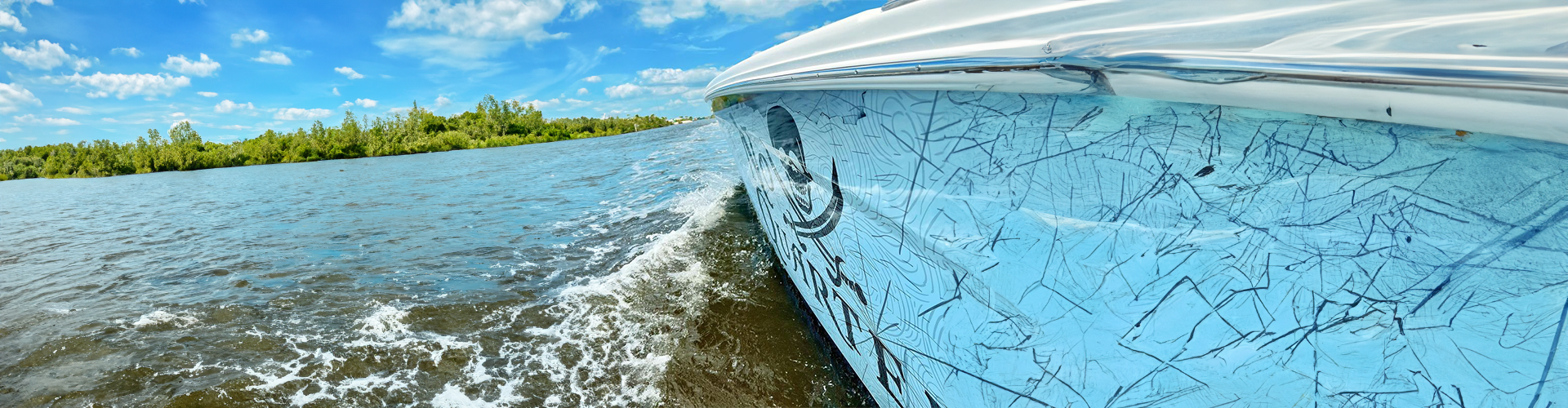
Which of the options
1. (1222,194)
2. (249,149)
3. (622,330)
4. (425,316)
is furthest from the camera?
(249,149)

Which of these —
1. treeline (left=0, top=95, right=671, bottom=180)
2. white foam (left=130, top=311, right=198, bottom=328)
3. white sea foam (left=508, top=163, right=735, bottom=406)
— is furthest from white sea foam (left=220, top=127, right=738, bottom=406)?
treeline (left=0, top=95, right=671, bottom=180)

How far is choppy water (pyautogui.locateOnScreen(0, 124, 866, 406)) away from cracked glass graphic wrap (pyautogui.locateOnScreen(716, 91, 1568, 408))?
1015 millimetres

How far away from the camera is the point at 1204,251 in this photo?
1.05 metres

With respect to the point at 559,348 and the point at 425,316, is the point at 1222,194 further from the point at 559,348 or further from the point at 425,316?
the point at 425,316

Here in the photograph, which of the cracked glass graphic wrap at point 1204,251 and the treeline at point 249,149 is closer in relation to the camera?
the cracked glass graphic wrap at point 1204,251

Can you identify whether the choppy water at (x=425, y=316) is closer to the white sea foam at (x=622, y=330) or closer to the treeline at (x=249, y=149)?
the white sea foam at (x=622, y=330)

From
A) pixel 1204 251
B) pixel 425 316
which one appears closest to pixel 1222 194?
pixel 1204 251

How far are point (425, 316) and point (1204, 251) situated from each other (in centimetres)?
357

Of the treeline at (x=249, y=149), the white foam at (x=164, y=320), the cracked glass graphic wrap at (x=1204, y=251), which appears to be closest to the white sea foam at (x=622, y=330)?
the cracked glass graphic wrap at (x=1204, y=251)

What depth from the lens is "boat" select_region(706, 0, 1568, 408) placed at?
0.76 metres

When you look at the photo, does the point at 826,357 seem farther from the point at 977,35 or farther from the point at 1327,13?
the point at 1327,13

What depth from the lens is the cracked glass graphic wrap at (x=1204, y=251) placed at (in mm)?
818

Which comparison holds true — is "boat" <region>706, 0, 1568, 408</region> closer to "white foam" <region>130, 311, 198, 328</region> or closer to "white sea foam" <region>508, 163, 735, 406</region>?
"white sea foam" <region>508, 163, 735, 406</region>

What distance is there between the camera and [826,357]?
257 cm
